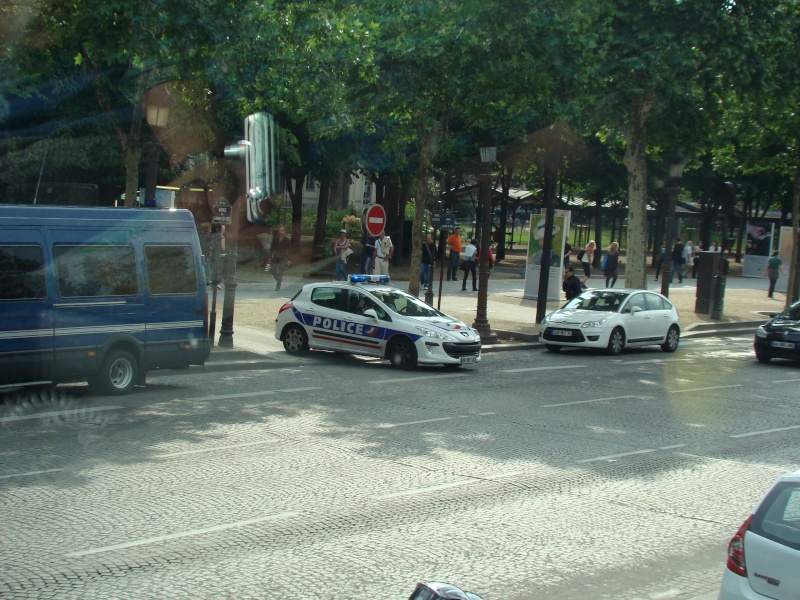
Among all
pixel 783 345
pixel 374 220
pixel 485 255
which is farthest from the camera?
pixel 374 220

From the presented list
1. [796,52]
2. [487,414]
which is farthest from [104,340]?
[796,52]

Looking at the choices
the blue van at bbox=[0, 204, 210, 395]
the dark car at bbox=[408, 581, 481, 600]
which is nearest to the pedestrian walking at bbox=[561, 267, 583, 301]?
the blue van at bbox=[0, 204, 210, 395]

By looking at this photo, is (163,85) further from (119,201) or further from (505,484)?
(119,201)

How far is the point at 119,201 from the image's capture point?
39.6m

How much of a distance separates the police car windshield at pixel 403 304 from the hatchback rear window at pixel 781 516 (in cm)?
1404

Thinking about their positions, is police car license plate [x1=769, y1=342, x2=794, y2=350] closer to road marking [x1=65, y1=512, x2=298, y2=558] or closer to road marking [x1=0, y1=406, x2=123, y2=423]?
road marking [x1=0, y1=406, x2=123, y2=423]

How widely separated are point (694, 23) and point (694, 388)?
40.4 ft

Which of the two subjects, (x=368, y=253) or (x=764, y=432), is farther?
(x=368, y=253)

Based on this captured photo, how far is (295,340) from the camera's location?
19938 mm

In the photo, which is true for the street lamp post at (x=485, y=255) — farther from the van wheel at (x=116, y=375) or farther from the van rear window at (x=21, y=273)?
the van rear window at (x=21, y=273)

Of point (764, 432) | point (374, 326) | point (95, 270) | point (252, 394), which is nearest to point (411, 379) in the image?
point (374, 326)

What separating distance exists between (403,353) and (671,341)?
8.49 meters

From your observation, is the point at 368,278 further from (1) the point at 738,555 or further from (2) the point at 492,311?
(1) the point at 738,555

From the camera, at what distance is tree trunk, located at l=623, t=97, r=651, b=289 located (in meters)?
28.9
